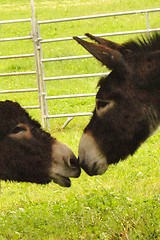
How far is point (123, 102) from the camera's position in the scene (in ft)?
22.2

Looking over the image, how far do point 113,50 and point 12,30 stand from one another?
19.8m

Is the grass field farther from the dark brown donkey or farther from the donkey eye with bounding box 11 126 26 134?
the donkey eye with bounding box 11 126 26 134

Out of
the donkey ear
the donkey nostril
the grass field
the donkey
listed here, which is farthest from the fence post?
the donkey ear

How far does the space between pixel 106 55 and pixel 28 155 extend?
1401 mm

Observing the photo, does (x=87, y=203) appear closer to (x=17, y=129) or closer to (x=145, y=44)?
(x=17, y=129)

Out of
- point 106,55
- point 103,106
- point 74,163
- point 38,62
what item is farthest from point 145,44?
point 38,62

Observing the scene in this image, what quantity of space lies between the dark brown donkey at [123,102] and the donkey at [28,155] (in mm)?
254

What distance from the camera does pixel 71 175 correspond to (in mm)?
7191

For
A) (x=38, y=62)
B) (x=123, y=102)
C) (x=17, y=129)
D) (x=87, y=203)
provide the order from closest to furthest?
1. (x=123, y=102)
2. (x=17, y=129)
3. (x=87, y=203)
4. (x=38, y=62)

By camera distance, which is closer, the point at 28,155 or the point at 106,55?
the point at 106,55

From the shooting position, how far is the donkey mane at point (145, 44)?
679 centimetres

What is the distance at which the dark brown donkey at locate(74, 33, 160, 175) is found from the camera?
6.66 metres

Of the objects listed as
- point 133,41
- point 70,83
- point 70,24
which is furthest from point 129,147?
point 70,24

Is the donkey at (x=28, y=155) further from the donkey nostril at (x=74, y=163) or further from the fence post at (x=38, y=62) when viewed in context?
the fence post at (x=38, y=62)
